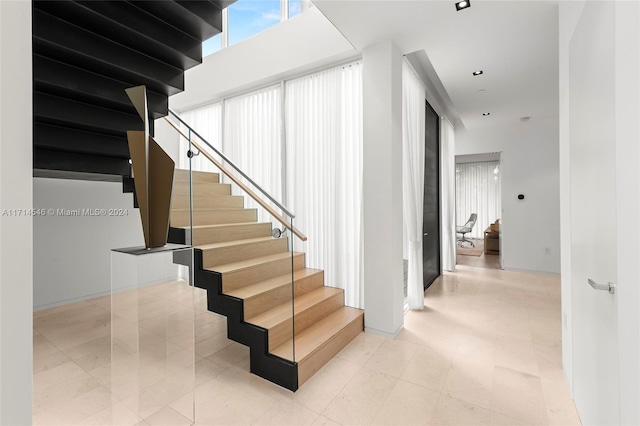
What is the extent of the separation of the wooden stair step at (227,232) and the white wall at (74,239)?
2469mm

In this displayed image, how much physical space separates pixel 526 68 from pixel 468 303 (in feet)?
9.89

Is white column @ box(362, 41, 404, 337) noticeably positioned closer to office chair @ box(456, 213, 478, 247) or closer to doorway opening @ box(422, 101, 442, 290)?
doorway opening @ box(422, 101, 442, 290)

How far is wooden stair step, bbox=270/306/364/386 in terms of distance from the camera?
7.47 feet

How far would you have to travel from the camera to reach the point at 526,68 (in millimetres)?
3484

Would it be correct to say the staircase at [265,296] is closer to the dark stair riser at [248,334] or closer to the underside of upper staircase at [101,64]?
the dark stair riser at [248,334]

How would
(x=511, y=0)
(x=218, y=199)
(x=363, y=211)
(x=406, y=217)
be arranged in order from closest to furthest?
1. (x=511, y=0)
2. (x=363, y=211)
3. (x=406, y=217)
4. (x=218, y=199)

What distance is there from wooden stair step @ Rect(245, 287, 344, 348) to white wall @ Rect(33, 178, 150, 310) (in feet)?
11.4

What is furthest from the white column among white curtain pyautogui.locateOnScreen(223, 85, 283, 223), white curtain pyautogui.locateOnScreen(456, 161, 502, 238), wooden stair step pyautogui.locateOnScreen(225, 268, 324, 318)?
white curtain pyautogui.locateOnScreen(456, 161, 502, 238)

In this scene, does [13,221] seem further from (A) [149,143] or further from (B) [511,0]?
(B) [511,0]

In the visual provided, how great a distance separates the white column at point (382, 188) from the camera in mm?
2914

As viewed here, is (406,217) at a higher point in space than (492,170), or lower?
lower

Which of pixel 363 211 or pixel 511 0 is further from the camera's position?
pixel 363 211

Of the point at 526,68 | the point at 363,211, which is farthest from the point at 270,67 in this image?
the point at 526,68

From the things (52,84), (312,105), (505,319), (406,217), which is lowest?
(505,319)
